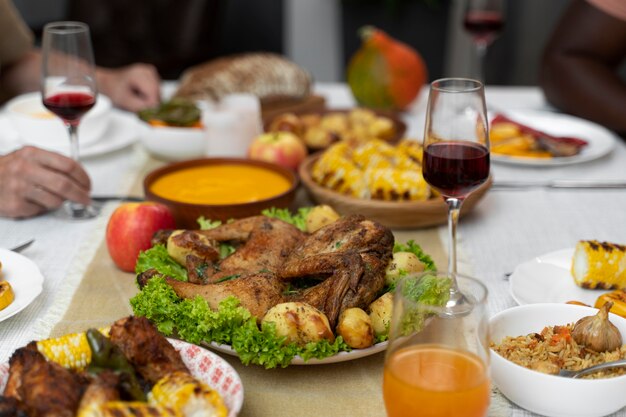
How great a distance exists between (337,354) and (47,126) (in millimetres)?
1332

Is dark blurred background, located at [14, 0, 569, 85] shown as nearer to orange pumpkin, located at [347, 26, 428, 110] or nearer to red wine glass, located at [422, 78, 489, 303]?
orange pumpkin, located at [347, 26, 428, 110]

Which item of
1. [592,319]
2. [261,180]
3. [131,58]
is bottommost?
[131,58]

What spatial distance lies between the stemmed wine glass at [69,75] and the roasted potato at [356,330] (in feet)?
2.94

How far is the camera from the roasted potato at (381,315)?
46.3 inches

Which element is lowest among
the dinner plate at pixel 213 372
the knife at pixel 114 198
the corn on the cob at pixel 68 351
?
the knife at pixel 114 198

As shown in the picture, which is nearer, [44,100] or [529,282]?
[529,282]

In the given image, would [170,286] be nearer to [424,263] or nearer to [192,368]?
[192,368]

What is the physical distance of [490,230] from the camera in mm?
1768

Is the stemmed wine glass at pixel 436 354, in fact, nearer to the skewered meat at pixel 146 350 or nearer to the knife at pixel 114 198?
the skewered meat at pixel 146 350

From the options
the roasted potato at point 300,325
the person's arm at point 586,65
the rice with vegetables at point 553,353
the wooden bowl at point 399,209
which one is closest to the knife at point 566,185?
the wooden bowl at point 399,209

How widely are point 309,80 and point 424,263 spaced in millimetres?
1389

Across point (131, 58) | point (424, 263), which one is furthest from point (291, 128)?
point (131, 58)

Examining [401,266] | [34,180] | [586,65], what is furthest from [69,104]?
[586,65]

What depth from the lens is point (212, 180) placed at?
1.88 m
